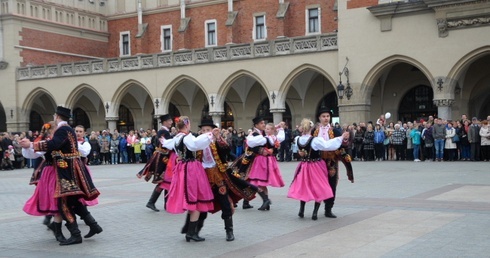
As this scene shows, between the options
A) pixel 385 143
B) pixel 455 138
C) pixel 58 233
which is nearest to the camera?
pixel 58 233

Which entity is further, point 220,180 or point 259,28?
point 259,28

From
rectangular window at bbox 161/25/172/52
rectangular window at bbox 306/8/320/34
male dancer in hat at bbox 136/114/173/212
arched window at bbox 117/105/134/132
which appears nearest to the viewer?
male dancer in hat at bbox 136/114/173/212

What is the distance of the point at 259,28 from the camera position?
3775 cm

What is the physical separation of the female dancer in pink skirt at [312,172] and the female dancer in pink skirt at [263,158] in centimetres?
132

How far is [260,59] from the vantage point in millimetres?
30953

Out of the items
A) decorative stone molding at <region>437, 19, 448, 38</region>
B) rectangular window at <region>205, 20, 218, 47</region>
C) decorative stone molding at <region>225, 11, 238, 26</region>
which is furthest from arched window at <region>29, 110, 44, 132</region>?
decorative stone molding at <region>437, 19, 448, 38</region>

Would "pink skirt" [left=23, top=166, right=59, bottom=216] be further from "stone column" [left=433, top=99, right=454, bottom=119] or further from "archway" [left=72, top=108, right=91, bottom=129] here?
"archway" [left=72, top=108, right=91, bottom=129]

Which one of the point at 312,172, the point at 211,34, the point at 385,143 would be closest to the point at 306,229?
the point at 312,172

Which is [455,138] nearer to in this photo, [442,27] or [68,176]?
[442,27]

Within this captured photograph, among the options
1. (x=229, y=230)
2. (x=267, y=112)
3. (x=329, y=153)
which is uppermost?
(x=267, y=112)

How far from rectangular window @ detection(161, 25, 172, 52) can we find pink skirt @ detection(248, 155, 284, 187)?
30.6 metres

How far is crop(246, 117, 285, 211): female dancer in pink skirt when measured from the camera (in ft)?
37.9

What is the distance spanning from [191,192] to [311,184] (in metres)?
2.48

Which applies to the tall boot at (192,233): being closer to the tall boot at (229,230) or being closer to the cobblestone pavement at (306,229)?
the cobblestone pavement at (306,229)
